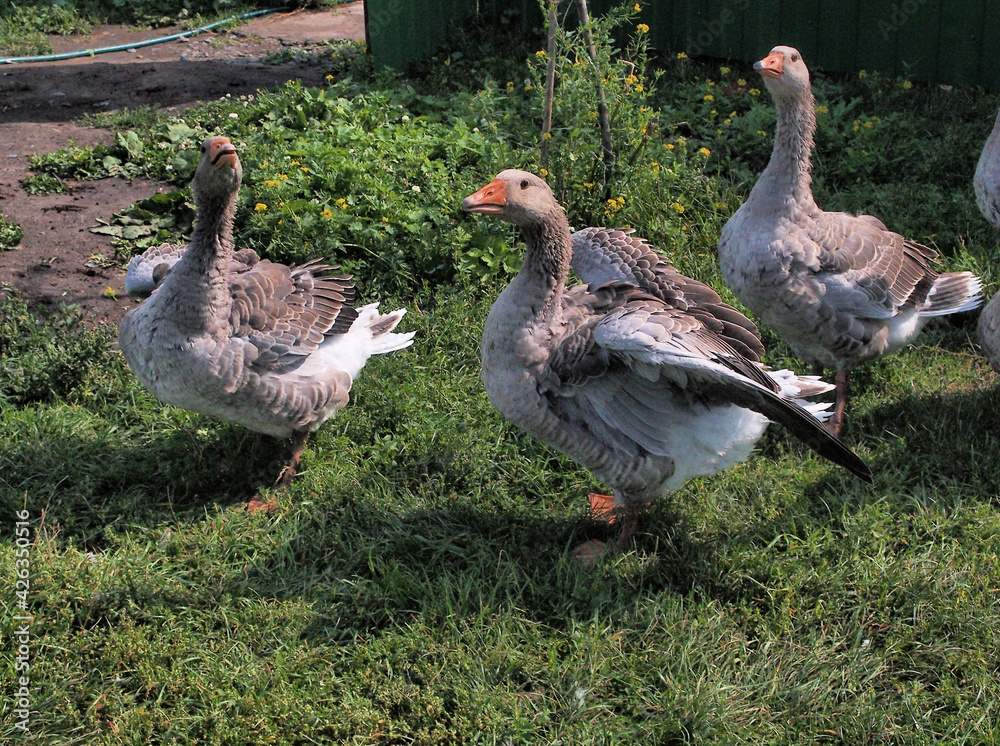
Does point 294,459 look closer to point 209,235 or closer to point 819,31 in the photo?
point 209,235

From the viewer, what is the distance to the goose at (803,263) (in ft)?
15.6

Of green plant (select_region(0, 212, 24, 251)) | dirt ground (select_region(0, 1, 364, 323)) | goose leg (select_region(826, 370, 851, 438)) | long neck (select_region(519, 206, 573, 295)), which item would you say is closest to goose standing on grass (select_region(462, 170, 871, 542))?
long neck (select_region(519, 206, 573, 295))

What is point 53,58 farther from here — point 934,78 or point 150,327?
point 934,78

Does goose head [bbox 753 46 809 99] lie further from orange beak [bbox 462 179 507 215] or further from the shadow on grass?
the shadow on grass

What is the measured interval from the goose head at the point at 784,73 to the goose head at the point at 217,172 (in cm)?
257

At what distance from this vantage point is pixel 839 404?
5023 millimetres

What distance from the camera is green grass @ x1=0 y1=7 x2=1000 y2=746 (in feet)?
11.5

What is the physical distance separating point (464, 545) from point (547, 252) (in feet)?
4.59

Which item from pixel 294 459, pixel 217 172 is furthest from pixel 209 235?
pixel 294 459

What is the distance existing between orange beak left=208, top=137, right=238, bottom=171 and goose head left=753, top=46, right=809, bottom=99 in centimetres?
256

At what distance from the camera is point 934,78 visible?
8.42m

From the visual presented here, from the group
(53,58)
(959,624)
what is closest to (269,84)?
(53,58)

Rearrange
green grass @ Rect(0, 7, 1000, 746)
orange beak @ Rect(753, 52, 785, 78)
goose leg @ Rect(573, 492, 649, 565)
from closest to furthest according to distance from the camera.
A: green grass @ Rect(0, 7, 1000, 746)
goose leg @ Rect(573, 492, 649, 565)
orange beak @ Rect(753, 52, 785, 78)

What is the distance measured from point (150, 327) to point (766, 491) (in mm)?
3041
